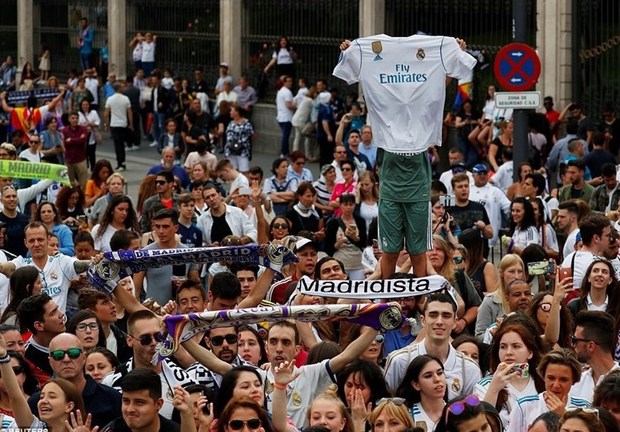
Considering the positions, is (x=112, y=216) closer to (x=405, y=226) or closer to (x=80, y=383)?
(x=405, y=226)

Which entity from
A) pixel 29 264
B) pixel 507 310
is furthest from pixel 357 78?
pixel 29 264

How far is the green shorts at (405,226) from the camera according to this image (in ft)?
39.2

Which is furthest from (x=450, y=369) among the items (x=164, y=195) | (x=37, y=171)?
(x=164, y=195)

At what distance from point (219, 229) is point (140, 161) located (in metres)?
15.3

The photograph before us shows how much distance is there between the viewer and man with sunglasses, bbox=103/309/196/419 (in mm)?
9320

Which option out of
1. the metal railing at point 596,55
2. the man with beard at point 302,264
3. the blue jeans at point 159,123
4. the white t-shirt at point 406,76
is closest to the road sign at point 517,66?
the man with beard at point 302,264

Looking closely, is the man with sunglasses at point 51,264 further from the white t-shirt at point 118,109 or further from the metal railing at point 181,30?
the metal railing at point 181,30

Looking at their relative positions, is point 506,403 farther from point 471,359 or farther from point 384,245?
point 384,245

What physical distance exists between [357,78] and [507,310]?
2075 mm

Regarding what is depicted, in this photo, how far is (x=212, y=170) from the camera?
1959 cm

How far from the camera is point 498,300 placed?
11664 millimetres

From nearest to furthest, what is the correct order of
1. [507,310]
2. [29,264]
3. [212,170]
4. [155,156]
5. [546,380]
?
[546,380] < [507,310] < [29,264] < [212,170] < [155,156]

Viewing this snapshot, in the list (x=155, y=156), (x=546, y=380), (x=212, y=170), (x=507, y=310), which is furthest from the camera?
(x=155, y=156)

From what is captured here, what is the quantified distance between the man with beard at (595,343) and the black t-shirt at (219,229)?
605cm
